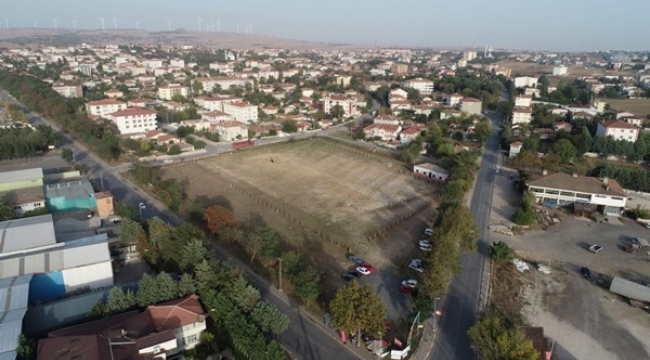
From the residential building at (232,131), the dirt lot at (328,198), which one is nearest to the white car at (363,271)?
the dirt lot at (328,198)

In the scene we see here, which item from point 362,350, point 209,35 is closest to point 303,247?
point 362,350

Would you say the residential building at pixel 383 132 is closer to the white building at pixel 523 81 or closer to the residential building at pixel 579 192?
the residential building at pixel 579 192

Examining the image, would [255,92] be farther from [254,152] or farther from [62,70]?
[62,70]

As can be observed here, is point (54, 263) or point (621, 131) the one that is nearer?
point (54, 263)

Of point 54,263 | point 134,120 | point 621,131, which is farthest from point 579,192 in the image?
point 134,120

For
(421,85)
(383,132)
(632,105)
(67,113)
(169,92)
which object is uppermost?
(421,85)

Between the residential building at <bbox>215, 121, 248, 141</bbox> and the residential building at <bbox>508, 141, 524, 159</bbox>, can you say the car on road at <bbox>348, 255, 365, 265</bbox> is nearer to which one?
the residential building at <bbox>508, 141, 524, 159</bbox>

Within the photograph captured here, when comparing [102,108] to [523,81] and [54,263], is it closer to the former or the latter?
[54,263]
